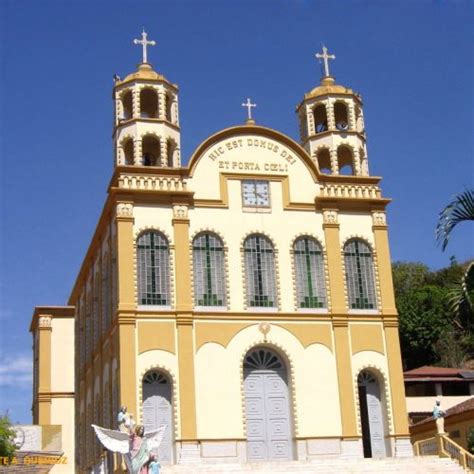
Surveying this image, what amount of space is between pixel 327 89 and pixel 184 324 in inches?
451

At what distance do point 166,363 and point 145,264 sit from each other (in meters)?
3.43

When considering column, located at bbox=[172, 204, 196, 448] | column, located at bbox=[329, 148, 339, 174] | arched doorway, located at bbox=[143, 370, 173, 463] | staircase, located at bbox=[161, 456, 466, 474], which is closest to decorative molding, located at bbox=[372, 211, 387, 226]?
column, located at bbox=[329, 148, 339, 174]

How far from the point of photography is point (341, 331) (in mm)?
31391

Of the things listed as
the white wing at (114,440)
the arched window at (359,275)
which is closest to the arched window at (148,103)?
the arched window at (359,275)

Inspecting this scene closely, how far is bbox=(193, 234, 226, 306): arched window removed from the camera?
1214 inches

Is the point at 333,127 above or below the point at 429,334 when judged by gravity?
above

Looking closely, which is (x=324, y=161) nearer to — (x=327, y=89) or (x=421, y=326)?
(x=327, y=89)

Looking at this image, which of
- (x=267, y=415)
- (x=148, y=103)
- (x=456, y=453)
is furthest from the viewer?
(x=148, y=103)

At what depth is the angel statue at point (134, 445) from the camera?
19.1m

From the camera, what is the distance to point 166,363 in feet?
96.8

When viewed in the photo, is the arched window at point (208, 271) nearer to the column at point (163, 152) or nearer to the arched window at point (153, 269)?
the arched window at point (153, 269)

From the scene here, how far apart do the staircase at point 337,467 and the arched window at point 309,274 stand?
5.66m

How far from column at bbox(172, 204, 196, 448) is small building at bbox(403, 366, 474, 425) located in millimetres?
22390

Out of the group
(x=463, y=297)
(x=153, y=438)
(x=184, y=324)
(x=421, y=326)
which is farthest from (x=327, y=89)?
(x=421, y=326)
